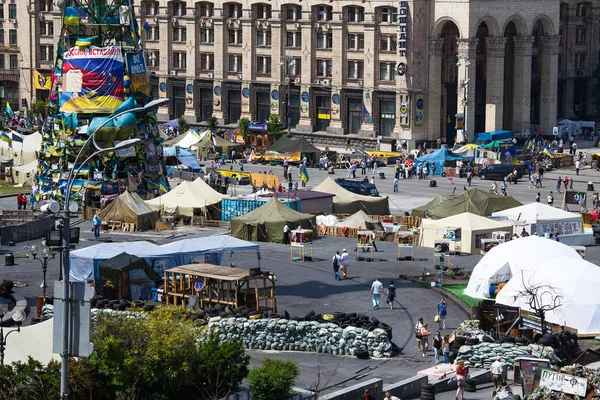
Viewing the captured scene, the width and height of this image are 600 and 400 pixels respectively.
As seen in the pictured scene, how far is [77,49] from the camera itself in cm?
8506

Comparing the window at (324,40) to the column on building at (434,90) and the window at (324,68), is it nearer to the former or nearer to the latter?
the window at (324,68)

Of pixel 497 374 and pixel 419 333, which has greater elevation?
pixel 419 333

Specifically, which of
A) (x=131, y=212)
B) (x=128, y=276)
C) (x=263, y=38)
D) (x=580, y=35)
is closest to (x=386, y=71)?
(x=263, y=38)

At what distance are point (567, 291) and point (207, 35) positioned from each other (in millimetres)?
85924

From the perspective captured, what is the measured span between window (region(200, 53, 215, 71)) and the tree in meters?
84.0

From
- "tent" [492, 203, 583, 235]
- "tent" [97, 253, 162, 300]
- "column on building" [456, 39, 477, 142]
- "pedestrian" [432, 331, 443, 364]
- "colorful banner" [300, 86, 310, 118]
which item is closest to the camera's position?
"pedestrian" [432, 331, 443, 364]

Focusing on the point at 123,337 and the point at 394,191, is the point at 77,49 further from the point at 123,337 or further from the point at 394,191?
the point at 123,337

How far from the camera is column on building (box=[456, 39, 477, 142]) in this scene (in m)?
119

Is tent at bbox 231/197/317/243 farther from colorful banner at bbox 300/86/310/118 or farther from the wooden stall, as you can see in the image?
colorful banner at bbox 300/86/310/118

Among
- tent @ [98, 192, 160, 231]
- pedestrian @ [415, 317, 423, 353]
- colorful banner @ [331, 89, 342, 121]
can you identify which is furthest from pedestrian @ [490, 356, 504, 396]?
colorful banner @ [331, 89, 342, 121]

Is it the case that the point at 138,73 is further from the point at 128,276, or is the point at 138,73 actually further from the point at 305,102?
the point at 305,102

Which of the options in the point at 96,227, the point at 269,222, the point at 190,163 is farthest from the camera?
the point at 190,163

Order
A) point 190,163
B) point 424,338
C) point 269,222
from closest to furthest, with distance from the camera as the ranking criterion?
point 424,338 → point 269,222 → point 190,163

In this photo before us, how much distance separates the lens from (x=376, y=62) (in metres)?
123
